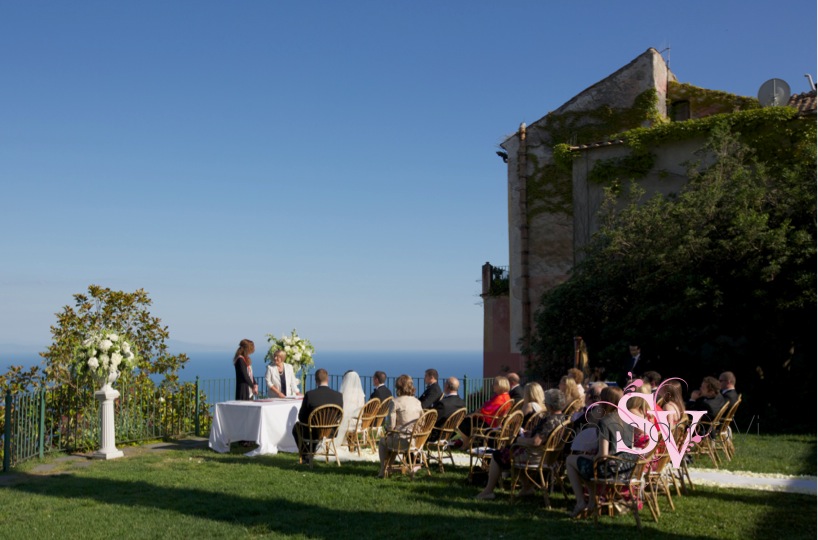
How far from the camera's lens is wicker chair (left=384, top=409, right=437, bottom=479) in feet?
31.3

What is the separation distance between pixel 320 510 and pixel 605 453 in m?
2.83

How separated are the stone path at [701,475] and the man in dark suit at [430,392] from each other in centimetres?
90

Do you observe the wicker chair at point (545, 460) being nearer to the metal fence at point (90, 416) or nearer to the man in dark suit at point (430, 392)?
the man in dark suit at point (430, 392)

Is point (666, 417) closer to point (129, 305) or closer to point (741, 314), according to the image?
point (741, 314)

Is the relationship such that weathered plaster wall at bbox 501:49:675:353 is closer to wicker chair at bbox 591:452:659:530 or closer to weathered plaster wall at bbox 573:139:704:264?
weathered plaster wall at bbox 573:139:704:264

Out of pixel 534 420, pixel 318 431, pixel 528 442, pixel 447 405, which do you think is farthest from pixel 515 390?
pixel 528 442

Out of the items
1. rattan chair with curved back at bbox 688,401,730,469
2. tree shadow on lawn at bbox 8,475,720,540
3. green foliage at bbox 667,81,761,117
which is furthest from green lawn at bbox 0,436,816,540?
green foliage at bbox 667,81,761,117

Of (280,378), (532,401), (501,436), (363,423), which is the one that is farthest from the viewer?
(280,378)

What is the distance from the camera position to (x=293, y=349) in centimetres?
1534

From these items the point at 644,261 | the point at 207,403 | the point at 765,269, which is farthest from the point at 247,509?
the point at 644,261

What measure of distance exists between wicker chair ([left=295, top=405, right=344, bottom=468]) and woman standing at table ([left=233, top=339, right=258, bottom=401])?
2.85 meters

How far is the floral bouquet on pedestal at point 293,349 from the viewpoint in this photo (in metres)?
15.3

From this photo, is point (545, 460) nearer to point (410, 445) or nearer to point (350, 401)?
point (410, 445)

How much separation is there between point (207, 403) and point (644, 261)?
34.1 ft
